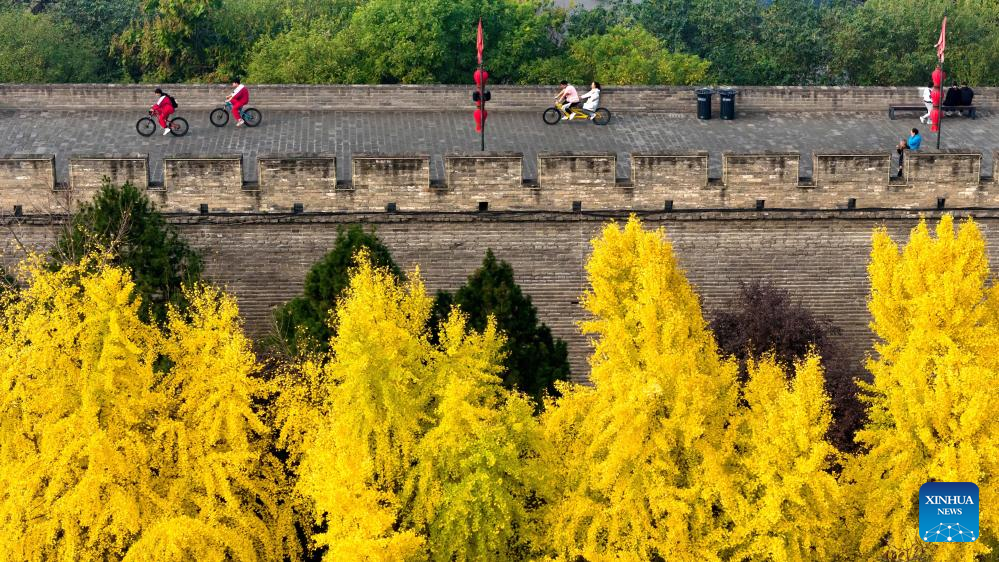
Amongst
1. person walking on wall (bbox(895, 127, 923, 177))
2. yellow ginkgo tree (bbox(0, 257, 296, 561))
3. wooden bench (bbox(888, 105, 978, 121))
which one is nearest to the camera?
yellow ginkgo tree (bbox(0, 257, 296, 561))

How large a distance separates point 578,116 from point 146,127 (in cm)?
1059

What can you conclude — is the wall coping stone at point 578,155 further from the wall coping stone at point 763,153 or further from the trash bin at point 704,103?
the trash bin at point 704,103

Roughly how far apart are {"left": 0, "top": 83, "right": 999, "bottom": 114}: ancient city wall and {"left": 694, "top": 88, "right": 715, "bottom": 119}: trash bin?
1.88ft

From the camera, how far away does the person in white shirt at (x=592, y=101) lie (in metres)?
49.3

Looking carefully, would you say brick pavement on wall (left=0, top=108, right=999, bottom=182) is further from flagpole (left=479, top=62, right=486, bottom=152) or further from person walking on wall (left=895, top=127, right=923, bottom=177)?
person walking on wall (left=895, top=127, right=923, bottom=177)

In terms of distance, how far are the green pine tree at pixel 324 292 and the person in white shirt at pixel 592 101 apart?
10388 mm

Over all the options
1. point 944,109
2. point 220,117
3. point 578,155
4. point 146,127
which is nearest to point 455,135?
A: point 220,117

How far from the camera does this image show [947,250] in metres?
39.3

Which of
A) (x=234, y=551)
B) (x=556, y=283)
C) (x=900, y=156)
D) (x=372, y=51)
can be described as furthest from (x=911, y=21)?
(x=234, y=551)

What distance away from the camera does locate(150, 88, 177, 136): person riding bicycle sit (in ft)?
156

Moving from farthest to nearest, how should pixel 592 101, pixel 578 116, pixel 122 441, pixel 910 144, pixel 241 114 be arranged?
pixel 578 116, pixel 592 101, pixel 241 114, pixel 910 144, pixel 122 441

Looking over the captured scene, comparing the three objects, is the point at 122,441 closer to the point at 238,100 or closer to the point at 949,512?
the point at 238,100

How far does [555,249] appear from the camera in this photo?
143ft

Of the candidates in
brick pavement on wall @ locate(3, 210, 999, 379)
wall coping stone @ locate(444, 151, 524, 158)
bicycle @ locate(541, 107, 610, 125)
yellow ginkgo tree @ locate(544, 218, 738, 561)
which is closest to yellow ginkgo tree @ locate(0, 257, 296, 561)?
yellow ginkgo tree @ locate(544, 218, 738, 561)
